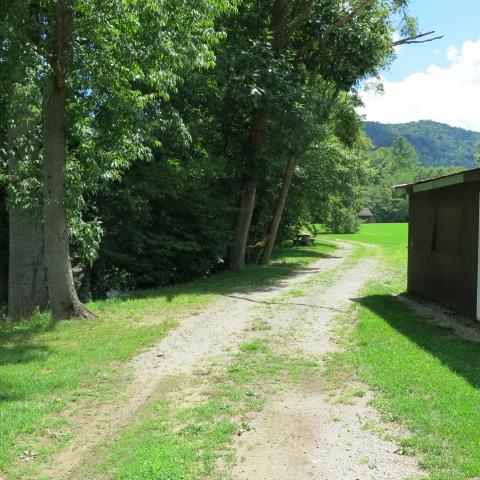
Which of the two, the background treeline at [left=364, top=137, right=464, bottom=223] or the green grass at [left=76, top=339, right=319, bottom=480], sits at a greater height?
the background treeline at [left=364, top=137, right=464, bottom=223]

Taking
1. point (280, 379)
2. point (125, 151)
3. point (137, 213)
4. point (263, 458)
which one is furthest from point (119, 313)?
point (263, 458)

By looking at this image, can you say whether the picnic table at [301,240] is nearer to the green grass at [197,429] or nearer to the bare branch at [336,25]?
the bare branch at [336,25]

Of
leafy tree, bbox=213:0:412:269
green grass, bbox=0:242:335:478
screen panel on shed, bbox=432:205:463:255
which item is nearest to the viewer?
green grass, bbox=0:242:335:478

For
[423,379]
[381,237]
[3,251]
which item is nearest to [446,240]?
[423,379]

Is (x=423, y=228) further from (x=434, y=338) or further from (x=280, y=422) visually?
(x=280, y=422)

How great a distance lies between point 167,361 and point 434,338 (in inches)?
156

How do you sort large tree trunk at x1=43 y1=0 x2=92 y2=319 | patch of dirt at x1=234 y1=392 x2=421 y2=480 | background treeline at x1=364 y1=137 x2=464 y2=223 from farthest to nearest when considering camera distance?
background treeline at x1=364 y1=137 x2=464 y2=223 → large tree trunk at x1=43 y1=0 x2=92 y2=319 → patch of dirt at x1=234 y1=392 x2=421 y2=480

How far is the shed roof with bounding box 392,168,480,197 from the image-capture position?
8.65 m

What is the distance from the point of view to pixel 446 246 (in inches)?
410

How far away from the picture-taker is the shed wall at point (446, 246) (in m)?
9.17

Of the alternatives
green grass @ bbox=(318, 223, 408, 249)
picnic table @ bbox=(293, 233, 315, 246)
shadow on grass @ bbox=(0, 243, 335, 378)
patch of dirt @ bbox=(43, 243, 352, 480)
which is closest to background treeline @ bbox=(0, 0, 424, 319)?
shadow on grass @ bbox=(0, 243, 335, 378)

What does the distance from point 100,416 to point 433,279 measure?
8.15 m

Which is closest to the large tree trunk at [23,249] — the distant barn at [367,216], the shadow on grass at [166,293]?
the shadow on grass at [166,293]

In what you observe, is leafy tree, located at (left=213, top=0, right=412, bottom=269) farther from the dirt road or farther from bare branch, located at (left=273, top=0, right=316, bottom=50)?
the dirt road
